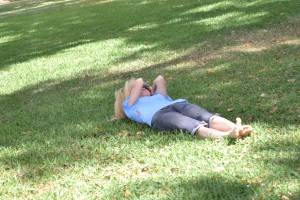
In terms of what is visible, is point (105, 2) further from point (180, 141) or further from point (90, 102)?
point (180, 141)

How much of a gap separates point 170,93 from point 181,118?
6.58 ft

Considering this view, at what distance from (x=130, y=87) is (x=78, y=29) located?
9956 mm

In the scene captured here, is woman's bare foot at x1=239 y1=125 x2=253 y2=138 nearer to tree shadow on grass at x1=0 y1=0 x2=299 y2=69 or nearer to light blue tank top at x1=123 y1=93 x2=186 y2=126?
light blue tank top at x1=123 y1=93 x2=186 y2=126

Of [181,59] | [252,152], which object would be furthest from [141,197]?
[181,59]

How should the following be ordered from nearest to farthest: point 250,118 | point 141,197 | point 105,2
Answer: point 141,197
point 250,118
point 105,2

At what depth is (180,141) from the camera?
5477 millimetres

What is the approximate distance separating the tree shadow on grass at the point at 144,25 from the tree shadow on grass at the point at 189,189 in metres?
6.40

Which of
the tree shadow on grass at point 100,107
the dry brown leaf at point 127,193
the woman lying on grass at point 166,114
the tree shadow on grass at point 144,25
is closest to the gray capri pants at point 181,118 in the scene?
the woman lying on grass at point 166,114

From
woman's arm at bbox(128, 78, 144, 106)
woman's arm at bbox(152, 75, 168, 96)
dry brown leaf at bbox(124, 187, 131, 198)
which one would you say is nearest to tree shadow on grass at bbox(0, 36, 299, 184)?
woman's arm at bbox(128, 78, 144, 106)

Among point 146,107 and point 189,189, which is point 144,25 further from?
point 189,189

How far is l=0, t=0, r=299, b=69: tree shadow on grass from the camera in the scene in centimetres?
1191

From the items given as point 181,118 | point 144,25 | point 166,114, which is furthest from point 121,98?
point 144,25

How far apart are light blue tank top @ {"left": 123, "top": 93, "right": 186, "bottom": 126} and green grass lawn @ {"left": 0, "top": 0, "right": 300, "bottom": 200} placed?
0.12 m

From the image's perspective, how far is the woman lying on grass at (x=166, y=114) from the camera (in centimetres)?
538
